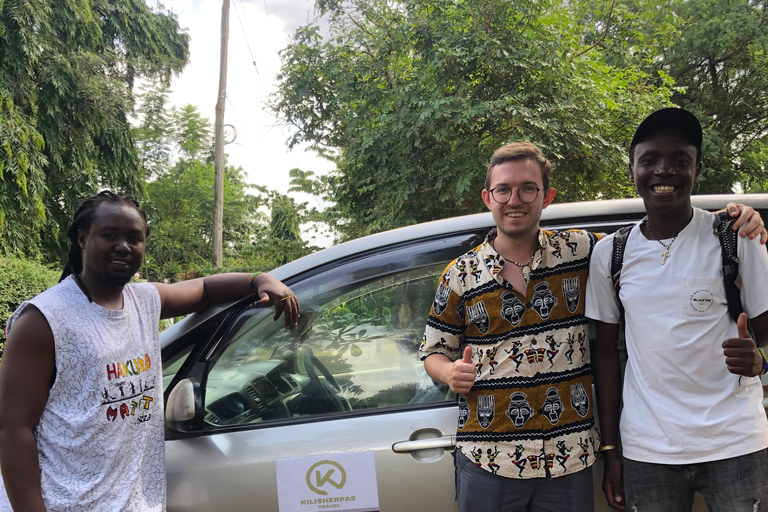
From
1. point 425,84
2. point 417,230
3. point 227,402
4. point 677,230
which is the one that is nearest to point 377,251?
point 417,230

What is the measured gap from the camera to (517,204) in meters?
1.54

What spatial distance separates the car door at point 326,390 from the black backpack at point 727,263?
54cm

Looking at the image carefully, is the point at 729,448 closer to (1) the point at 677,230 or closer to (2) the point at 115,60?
(1) the point at 677,230

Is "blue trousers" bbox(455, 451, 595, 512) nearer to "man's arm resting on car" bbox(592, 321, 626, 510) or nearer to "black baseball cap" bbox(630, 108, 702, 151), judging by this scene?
"man's arm resting on car" bbox(592, 321, 626, 510)

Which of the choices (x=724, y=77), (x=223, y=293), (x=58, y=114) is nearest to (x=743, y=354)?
(x=223, y=293)

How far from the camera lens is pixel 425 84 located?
6988 millimetres

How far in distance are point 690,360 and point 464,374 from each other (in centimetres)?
59

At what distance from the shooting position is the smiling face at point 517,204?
155cm

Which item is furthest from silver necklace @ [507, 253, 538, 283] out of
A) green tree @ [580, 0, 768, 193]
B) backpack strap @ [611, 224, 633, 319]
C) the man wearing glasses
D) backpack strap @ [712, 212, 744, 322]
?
green tree @ [580, 0, 768, 193]

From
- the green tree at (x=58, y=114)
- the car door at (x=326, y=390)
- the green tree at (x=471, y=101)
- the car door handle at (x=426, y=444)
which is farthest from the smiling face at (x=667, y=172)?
the green tree at (x=58, y=114)

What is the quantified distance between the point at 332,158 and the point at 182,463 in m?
9.66

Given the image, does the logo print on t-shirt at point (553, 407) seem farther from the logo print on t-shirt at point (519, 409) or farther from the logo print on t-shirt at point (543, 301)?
the logo print on t-shirt at point (543, 301)

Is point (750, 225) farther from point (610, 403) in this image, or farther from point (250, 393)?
point (250, 393)

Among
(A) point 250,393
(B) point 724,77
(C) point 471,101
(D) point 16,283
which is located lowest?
(A) point 250,393
